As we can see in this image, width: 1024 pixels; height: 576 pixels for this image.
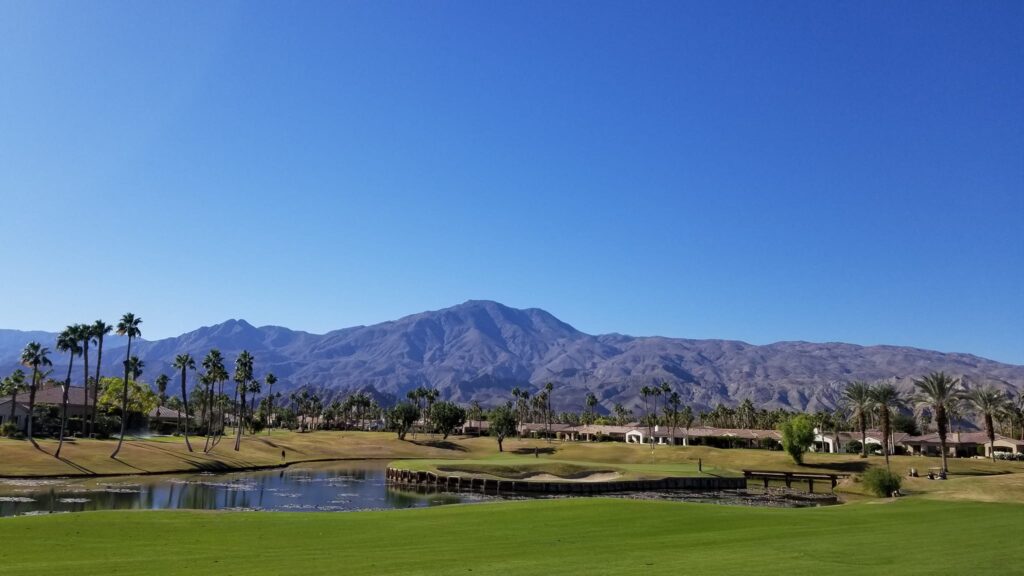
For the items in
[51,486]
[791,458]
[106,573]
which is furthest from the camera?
[791,458]

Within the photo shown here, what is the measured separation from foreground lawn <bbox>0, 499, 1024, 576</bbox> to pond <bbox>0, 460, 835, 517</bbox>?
17077mm

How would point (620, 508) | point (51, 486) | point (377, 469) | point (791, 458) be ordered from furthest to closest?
point (791, 458)
point (377, 469)
point (51, 486)
point (620, 508)

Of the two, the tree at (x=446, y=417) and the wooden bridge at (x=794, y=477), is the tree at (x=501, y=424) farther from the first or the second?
the wooden bridge at (x=794, y=477)

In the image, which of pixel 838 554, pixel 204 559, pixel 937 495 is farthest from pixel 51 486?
pixel 937 495

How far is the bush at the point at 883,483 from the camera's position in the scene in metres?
65.6

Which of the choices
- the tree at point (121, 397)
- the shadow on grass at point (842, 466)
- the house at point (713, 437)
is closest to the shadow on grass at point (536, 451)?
the house at point (713, 437)

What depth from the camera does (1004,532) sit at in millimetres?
28500

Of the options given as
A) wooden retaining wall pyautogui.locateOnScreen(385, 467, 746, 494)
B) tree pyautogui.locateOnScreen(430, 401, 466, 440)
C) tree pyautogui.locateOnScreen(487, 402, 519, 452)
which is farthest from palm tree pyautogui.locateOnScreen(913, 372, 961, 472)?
tree pyautogui.locateOnScreen(430, 401, 466, 440)

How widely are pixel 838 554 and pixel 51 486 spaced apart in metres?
66.7

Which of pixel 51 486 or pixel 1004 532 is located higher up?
pixel 1004 532

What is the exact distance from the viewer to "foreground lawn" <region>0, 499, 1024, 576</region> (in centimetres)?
2145

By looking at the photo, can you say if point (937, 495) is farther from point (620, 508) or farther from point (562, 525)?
point (562, 525)

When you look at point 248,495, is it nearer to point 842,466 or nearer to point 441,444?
point 441,444

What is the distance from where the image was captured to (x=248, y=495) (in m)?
62.9
